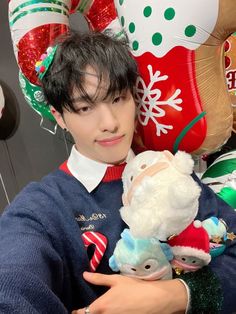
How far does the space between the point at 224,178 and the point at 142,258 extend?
1.69 ft

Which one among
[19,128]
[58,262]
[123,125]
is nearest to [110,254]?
[58,262]

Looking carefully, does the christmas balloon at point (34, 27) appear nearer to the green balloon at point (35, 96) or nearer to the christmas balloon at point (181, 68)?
the green balloon at point (35, 96)

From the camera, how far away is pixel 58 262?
704 millimetres

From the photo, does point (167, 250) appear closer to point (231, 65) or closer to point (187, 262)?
point (187, 262)

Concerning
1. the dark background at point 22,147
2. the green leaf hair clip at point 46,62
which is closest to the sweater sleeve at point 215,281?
the green leaf hair clip at point 46,62

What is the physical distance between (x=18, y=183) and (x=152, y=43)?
1592 mm

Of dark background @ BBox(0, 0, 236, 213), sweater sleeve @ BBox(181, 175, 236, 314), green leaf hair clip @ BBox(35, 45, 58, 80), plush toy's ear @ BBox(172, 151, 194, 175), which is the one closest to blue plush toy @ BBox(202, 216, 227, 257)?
sweater sleeve @ BBox(181, 175, 236, 314)

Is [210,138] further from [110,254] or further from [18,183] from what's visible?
[18,183]

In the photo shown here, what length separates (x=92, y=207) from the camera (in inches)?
32.8

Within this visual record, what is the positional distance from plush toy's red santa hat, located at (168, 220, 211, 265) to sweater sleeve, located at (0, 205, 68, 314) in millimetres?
240

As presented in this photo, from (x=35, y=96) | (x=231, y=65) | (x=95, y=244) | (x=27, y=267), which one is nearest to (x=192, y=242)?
(x=95, y=244)

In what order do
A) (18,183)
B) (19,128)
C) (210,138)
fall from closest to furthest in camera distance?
(210,138), (19,128), (18,183)

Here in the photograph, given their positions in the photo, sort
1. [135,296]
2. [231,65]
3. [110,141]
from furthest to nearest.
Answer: [231,65]
[110,141]
[135,296]

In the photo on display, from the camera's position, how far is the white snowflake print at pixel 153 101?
88 centimetres
